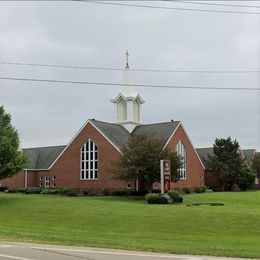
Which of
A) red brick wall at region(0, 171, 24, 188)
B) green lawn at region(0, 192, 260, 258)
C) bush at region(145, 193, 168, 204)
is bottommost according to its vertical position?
green lawn at region(0, 192, 260, 258)

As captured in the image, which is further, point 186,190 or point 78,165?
point 78,165

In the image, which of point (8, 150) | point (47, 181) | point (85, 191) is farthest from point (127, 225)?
A: point (47, 181)

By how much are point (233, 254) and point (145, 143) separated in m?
32.8

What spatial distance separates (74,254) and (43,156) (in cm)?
6106

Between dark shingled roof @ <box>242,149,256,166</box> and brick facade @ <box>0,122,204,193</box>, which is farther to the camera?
dark shingled roof @ <box>242,149,256,166</box>

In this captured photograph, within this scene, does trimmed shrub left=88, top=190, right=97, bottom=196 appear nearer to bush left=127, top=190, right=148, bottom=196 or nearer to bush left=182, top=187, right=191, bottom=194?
bush left=127, top=190, right=148, bottom=196

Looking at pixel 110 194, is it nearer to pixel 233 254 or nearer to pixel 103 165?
pixel 103 165

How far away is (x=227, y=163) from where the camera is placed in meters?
71.6

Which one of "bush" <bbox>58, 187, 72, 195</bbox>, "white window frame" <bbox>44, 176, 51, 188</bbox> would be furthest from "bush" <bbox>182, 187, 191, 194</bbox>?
"white window frame" <bbox>44, 176, 51, 188</bbox>

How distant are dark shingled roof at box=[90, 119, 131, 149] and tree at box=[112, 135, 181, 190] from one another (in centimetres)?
988

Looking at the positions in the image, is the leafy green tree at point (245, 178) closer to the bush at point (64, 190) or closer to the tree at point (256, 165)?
the tree at point (256, 165)

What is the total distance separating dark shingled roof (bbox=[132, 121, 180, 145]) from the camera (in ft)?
203

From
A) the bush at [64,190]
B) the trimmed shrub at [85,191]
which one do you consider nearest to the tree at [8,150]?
the bush at [64,190]

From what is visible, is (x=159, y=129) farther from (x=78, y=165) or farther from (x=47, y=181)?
(x=47, y=181)
